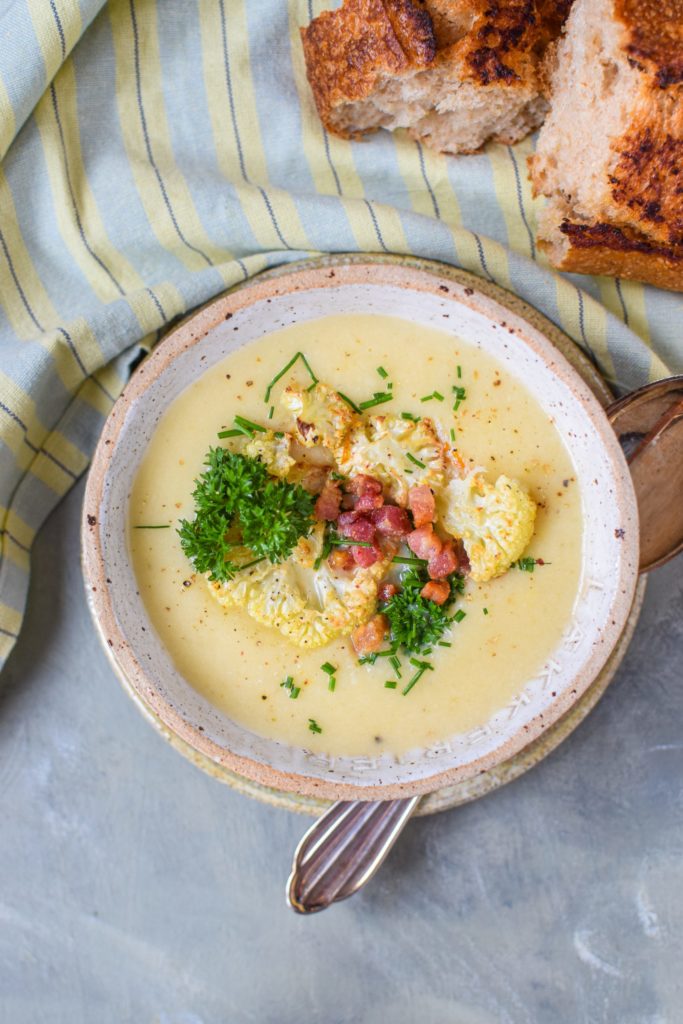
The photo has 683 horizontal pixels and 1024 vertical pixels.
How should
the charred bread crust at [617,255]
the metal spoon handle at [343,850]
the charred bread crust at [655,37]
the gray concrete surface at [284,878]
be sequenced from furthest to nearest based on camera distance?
the gray concrete surface at [284,878] → the metal spoon handle at [343,850] → the charred bread crust at [617,255] → the charred bread crust at [655,37]

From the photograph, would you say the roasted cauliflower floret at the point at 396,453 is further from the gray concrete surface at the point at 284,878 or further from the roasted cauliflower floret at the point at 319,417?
the gray concrete surface at the point at 284,878

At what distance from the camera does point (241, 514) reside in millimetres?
2043

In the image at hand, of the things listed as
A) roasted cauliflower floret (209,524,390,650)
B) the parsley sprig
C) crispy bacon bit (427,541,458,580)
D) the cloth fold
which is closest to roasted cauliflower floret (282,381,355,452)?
the parsley sprig

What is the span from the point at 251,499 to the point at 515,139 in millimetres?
1260

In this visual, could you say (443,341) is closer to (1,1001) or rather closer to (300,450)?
(300,450)

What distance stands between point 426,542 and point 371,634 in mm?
264

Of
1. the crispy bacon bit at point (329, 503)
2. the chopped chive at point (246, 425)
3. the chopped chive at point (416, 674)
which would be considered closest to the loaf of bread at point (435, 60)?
the chopped chive at point (246, 425)

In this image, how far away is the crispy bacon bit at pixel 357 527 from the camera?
211 centimetres

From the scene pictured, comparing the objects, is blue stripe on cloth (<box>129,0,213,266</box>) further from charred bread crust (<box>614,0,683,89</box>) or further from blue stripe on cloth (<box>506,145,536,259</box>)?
charred bread crust (<box>614,0,683,89</box>)

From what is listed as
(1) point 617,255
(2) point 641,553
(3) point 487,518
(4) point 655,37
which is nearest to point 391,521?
(3) point 487,518

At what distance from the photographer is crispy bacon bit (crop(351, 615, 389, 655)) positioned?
2143 millimetres

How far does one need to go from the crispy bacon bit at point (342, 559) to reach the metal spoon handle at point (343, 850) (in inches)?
25.5

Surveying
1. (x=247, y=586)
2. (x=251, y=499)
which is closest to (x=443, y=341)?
(x=251, y=499)

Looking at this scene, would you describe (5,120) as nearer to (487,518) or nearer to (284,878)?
(487,518)
